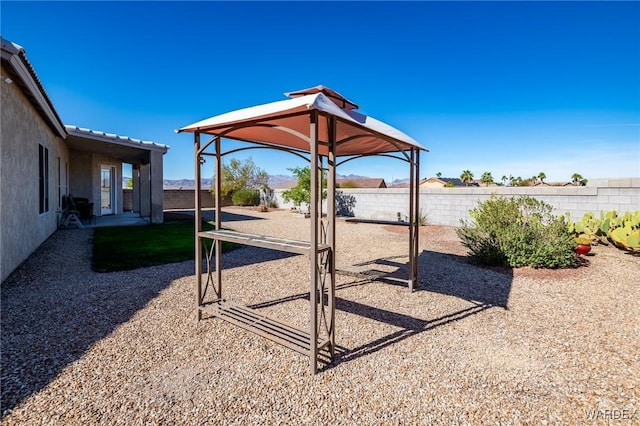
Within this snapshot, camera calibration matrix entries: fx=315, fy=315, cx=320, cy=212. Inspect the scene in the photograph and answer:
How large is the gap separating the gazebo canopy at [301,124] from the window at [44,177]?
23.3ft

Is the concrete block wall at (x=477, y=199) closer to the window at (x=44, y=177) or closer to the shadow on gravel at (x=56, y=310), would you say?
the shadow on gravel at (x=56, y=310)

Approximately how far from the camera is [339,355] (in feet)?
10.1

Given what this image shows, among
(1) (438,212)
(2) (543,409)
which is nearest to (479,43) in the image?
(1) (438,212)

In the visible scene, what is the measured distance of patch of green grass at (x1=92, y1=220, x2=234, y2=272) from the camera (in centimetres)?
661

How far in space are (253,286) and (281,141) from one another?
2449mm

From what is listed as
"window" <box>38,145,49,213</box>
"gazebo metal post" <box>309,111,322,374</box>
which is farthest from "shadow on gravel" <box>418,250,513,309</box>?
"window" <box>38,145,49,213</box>

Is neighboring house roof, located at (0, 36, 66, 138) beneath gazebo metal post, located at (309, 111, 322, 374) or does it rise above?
above

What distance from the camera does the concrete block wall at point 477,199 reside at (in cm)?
860

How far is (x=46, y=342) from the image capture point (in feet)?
10.5

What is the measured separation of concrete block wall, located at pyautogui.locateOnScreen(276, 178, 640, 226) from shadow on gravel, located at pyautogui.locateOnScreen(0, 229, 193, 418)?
33.4ft

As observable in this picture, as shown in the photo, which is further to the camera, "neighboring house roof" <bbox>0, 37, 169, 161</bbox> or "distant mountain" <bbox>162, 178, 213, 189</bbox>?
"distant mountain" <bbox>162, 178, 213, 189</bbox>

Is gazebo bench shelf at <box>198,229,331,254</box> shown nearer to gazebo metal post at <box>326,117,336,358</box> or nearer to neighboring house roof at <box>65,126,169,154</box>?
gazebo metal post at <box>326,117,336,358</box>

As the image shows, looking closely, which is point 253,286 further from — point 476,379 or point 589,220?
point 589,220

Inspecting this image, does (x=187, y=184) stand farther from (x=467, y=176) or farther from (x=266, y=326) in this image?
(x=266, y=326)
